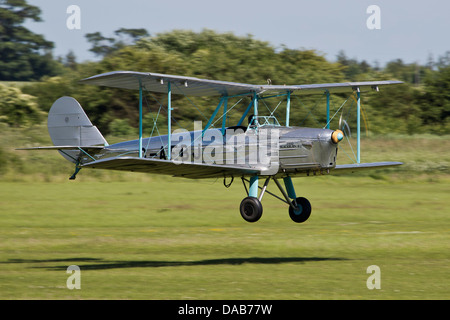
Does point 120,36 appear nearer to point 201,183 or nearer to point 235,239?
point 201,183

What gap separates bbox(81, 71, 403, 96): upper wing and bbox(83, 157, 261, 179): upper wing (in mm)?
1818

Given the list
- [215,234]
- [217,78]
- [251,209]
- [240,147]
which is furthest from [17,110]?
[251,209]

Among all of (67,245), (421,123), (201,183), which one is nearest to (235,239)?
(67,245)

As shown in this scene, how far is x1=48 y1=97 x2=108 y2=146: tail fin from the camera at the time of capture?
17.5 meters

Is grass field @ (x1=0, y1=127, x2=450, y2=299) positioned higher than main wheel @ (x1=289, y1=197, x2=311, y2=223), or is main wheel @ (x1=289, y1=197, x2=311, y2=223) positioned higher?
main wheel @ (x1=289, y1=197, x2=311, y2=223)

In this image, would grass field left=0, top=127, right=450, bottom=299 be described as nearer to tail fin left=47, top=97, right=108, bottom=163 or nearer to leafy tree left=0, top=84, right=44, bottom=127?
tail fin left=47, top=97, right=108, bottom=163

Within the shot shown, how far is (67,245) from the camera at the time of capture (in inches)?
859

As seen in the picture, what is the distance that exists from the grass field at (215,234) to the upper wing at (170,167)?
2.49m

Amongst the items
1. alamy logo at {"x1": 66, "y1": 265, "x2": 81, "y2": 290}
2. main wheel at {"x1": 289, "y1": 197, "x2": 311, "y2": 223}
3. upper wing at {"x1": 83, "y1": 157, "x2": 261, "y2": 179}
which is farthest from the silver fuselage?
alamy logo at {"x1": 66, "y1": 265, "x2": 81, "y2": 290}

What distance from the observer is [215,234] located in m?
23.9

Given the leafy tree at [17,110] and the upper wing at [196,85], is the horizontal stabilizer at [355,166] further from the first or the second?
the leafy tree at [17,110]

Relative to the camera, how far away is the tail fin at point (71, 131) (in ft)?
57.3

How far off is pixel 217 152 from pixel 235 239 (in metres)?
7.93

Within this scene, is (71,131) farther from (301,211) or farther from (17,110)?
(17,110)
